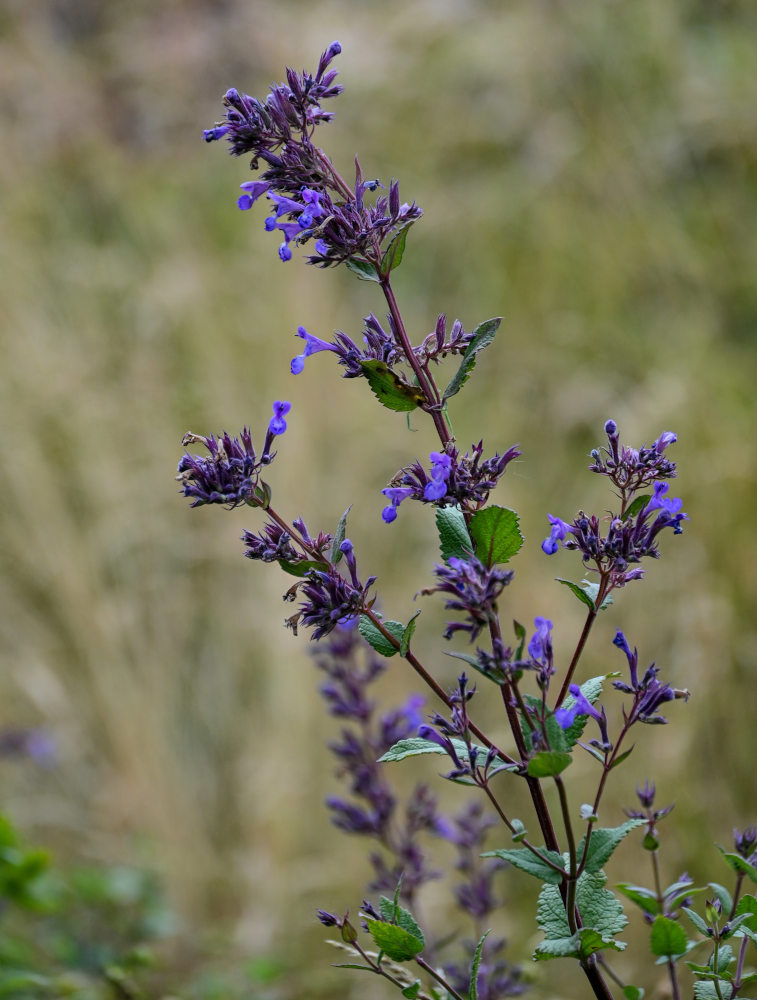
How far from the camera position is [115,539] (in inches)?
109

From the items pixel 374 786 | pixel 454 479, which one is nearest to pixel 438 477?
pixel 454 479

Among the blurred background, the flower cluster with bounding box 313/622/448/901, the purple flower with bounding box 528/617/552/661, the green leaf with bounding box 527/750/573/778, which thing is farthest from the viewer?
the blurred background

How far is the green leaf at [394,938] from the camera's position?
0.68m

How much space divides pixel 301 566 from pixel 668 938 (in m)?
0.39

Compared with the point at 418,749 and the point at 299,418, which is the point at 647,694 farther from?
the point at 299,418

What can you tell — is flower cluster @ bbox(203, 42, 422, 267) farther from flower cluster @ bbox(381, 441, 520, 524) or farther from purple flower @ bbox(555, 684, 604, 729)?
purple flower @ bbox(555, 684, 604, 729)

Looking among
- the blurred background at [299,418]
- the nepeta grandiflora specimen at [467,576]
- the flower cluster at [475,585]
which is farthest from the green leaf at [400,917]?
the blurred background at [299,418]

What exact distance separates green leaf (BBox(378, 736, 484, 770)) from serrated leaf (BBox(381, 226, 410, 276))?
0.37m

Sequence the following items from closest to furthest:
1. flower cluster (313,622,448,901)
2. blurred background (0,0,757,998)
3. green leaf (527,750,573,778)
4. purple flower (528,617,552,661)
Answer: green leaf (527,750,573,778), purple flower (528,617,552,661), flower cluster (313,622,448,901), blurred background (0,0,757,998)

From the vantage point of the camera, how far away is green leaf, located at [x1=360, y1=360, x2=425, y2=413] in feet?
2.45

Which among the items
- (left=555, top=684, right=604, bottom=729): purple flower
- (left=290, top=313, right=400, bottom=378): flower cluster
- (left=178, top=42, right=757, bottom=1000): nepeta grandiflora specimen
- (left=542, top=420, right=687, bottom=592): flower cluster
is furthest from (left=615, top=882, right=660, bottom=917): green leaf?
(left=290, top=313, right=400, bottom=378): flower cluster

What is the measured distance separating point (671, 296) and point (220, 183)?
2.27 metres

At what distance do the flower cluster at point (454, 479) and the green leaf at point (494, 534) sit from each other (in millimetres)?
26

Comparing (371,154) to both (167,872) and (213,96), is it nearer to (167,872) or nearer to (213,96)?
(213,96)
